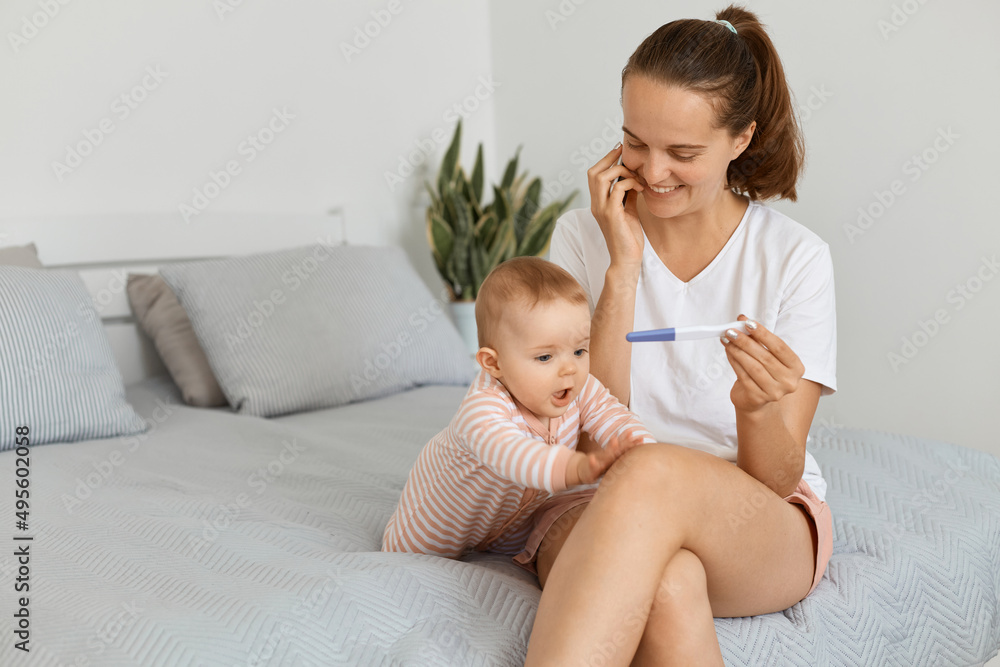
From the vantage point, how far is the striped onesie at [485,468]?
1055 mm

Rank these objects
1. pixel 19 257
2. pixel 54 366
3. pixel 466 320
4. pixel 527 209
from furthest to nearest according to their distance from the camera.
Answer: pixel 527 209 → pixel 466 320 → pixel 19 257 → pixel 54 366

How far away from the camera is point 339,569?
1.08m

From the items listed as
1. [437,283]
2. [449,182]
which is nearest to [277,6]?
[449,182]

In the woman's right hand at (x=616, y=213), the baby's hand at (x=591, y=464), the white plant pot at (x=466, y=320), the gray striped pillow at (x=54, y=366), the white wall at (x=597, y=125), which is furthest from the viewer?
the white plant pot at (x=466, y=320)

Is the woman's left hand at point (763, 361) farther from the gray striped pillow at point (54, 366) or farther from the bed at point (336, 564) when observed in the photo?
the gray striped pillow at point (54, 366)

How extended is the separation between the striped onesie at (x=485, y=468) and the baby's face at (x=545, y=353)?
4 cm

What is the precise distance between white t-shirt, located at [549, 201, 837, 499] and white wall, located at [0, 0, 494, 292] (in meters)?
1.72

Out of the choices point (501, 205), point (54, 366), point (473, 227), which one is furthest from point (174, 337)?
point (501, 205)

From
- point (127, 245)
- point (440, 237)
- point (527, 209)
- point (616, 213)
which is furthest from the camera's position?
point (527, 209)

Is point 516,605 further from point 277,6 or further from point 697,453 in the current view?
point 277,6

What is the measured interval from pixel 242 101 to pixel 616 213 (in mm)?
1769

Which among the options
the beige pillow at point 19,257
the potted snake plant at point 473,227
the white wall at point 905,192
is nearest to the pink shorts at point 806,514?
the white wall at point 905,192

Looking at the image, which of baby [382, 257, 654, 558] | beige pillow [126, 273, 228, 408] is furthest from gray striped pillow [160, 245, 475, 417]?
baby [382, 257, 654, 558]

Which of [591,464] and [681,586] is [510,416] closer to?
[591,464]
